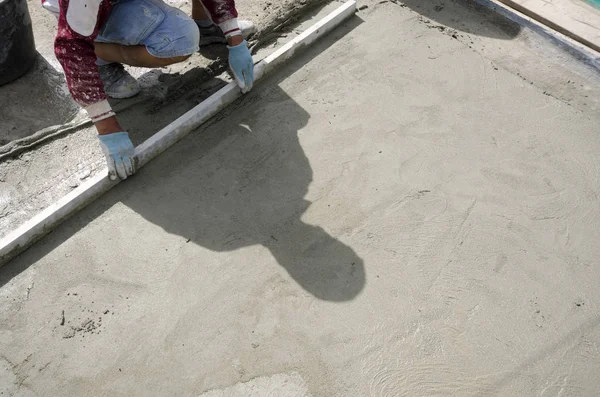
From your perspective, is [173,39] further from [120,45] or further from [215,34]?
[215,34]

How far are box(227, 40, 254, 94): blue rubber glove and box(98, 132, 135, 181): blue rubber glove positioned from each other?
706mm

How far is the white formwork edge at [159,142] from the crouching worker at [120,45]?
95 mm

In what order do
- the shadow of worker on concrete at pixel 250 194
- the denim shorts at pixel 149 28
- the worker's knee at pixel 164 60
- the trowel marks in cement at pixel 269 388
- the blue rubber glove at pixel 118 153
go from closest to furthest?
1. the trowel marks in cement at pixel 269 388
2. the shadow of worker on concrete at pixel 250 194
3. the blue rubber glove at pixel 118 153
4. the denim shorts at pixel 149 28
5. the worker's knee at pixel 164 60

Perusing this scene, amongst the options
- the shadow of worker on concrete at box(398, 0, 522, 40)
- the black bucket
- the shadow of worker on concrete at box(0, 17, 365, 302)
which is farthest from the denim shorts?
the shadow of worker on concrete at box(398, 0, 522, 40)

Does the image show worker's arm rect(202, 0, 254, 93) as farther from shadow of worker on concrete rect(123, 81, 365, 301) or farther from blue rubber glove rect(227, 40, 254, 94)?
shadow of worker on concrete rect(123, 81, 365, 301)

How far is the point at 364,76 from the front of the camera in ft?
10.7

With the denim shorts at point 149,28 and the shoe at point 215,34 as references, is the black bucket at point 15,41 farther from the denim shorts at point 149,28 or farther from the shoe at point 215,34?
the shoe at point 215,34

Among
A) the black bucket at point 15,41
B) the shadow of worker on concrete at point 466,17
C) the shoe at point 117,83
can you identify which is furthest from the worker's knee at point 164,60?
the shadow of worker on concrete at point 466,17

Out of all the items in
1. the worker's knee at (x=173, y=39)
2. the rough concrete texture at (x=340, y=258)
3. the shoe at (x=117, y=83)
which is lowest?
the rough concrete texture at (x=340, y=258)

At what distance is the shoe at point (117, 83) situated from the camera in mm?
3096

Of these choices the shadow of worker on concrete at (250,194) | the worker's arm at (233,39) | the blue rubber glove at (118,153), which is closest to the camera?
the shadow of worker on concrete at (250,194)

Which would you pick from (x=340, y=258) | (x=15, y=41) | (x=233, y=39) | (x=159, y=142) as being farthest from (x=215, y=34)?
(x=340, y=258)

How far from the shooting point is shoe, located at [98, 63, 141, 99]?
3096 millimetres

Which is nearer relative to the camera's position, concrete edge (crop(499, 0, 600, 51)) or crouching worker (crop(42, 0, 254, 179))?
crouching worker (crop(42, 0, 254, 179))
